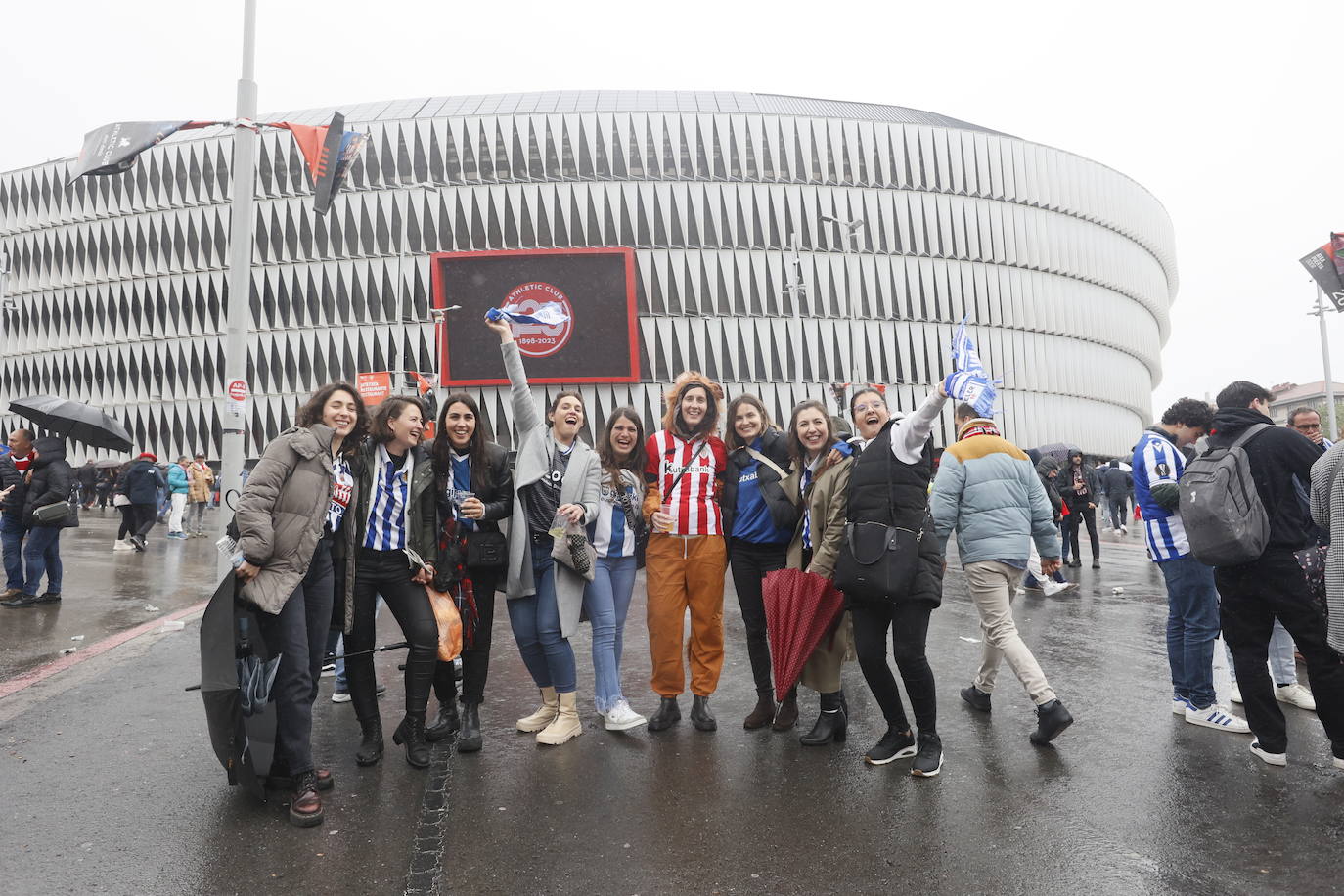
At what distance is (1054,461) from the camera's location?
12453mm

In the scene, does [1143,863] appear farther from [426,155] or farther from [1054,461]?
[426,155]

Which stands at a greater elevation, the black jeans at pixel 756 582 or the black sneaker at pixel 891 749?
the black jeans at pixel 756 582

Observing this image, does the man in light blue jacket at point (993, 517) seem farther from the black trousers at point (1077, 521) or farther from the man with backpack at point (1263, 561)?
the black trousers at point (1077, 521)

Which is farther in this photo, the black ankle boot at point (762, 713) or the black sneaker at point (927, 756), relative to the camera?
the black ankle boot at point (762, 713)

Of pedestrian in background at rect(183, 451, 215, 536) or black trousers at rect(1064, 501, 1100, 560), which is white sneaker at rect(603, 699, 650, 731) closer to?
black trousers at rect(1064, 501, 1100, 560)

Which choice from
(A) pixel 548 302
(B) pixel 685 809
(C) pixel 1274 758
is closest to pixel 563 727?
(B) pixel 685 809

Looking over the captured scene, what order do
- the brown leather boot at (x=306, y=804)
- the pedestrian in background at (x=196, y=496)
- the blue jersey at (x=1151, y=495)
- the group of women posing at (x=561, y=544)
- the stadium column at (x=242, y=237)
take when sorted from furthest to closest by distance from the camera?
the pedestrian in background at (x=196, y=496) → the stadium column at (x=242, y=237) → the blue jersey at (x=1151, y=495) → the group of women posing at (x=561, y=544) → the brown leather boot at (x=306, y=804)

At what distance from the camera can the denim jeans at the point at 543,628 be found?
500cm

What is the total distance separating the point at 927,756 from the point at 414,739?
2.59 metres

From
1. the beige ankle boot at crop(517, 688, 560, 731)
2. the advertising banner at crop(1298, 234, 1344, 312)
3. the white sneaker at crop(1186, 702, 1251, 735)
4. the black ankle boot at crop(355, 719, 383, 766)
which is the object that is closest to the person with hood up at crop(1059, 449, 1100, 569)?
the white sneaker at crop(1186, 702, 1251, 735)

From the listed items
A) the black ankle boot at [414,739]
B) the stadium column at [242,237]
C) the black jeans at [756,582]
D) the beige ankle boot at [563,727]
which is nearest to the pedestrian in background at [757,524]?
the black jeans at [756,582]

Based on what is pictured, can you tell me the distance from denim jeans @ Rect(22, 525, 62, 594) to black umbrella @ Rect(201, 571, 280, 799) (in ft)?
21.3

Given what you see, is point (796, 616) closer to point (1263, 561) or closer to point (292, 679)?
point (1263, 561)

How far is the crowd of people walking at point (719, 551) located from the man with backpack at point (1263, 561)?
0.04 ft
